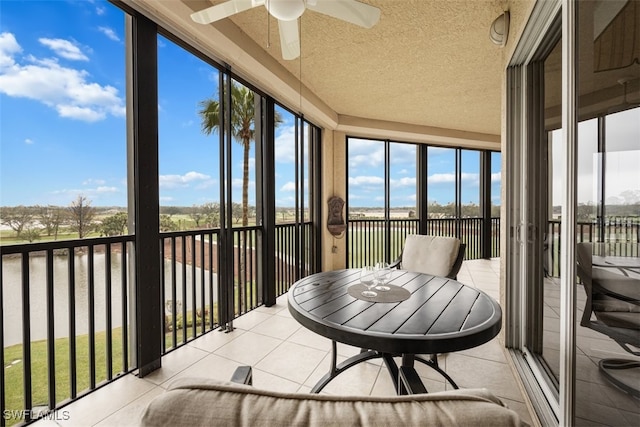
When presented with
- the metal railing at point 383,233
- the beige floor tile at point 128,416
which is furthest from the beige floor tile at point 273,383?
the metal railing at point 383,233

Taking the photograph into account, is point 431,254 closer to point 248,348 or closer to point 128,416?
point 248,348

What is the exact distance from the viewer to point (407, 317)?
1320mm

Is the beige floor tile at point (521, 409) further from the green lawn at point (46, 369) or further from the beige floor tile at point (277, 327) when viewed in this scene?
the green lawn at point (46, 369)

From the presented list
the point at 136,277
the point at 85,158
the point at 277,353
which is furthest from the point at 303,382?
the point at 85,158

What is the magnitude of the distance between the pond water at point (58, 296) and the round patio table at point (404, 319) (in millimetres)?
1419

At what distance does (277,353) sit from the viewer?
2.34 metres

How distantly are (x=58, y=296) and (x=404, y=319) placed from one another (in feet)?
7.01

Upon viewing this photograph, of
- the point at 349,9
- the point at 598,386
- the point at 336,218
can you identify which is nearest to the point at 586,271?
the point at 598,386

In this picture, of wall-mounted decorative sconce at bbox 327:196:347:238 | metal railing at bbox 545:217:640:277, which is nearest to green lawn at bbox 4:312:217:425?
metal railing at bbox 545:217:640:277

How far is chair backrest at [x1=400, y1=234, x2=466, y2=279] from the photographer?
2369mm

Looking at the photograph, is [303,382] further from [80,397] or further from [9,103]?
[9,103]

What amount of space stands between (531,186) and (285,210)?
281cm

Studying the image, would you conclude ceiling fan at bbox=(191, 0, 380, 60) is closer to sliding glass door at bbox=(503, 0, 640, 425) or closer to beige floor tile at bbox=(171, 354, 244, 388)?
sliding glass door at bbox=(503, 0, 640, 425)

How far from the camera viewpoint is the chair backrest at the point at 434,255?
2.37 meters
